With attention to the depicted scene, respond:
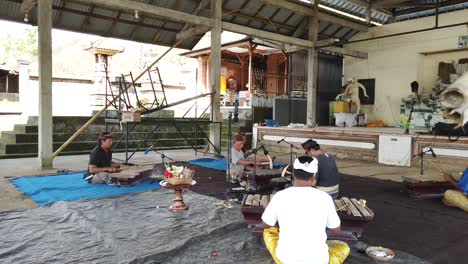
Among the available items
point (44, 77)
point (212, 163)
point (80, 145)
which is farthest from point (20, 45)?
point (212, 163)

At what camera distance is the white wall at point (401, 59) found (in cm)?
1348

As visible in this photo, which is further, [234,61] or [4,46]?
[4,46]

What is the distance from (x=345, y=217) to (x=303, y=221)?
1425 mm

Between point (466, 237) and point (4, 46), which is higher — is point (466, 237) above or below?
below

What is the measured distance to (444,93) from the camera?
1.34 metres

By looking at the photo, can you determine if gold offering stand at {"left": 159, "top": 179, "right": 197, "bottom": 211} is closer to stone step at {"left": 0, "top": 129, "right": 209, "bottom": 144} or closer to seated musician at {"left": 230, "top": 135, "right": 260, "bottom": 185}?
seated musician at {"left": 230, "top": 135, "right": 260, "bottom": 185}

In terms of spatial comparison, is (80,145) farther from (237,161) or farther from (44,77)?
(237,161)

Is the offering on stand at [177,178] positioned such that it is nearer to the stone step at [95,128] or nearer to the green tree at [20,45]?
the stone step at [95,128]

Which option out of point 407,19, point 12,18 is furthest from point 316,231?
point 407,19

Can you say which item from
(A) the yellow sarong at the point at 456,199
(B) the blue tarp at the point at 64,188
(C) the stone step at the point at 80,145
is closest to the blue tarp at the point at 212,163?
(C) the stone step at the point at 80,145

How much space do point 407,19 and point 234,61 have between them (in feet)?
27.5

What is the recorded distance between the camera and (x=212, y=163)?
9.34 meters

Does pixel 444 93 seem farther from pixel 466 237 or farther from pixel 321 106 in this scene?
pixel 321 106

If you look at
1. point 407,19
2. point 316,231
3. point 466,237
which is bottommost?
point 466,237
